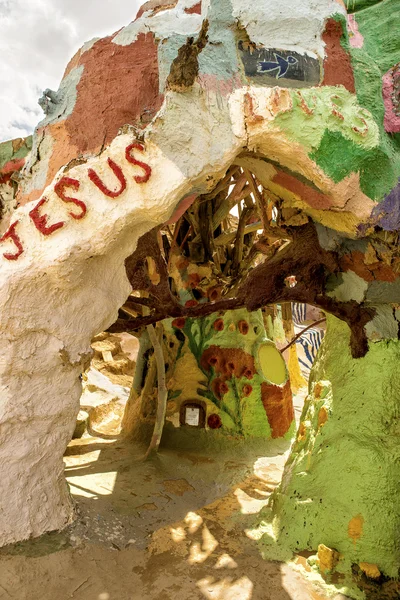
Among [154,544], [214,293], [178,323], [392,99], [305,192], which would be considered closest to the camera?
[392,99]

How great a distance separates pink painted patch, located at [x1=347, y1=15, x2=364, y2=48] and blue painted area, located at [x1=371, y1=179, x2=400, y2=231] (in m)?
0.96

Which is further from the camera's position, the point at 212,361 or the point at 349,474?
the point at 212,361

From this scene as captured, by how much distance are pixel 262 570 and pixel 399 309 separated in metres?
1.90

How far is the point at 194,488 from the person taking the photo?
4.14 m

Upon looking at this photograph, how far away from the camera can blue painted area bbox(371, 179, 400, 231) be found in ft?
8.23

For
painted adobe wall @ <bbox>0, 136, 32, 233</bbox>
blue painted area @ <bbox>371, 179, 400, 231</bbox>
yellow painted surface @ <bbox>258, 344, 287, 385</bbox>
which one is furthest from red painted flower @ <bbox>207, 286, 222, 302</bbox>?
blue painted area @ <bbox>371, 179, 400, 231</bbox>

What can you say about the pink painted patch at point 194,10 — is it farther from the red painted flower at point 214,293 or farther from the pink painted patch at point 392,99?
the red painted flower at point 214,293

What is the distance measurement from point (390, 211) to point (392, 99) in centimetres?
67

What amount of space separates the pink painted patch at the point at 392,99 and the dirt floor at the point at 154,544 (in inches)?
106

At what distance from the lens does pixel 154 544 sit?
2971 millimetres

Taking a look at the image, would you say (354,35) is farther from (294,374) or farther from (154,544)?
(294,374)

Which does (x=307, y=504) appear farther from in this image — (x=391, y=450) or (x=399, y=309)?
(x=399, y=309)

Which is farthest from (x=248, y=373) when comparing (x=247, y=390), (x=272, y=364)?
(x=272, y=364)

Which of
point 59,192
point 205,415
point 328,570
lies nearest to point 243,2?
point 59,192
